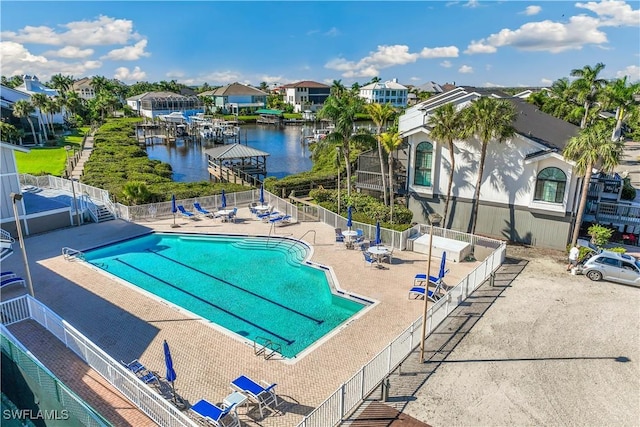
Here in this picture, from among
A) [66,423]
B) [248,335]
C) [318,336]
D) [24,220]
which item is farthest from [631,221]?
[24,220]

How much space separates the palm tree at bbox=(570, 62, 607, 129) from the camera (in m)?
39.8

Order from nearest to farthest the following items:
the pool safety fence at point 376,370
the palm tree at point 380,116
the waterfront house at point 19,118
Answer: the pool safety fence at point 376,370, the palm tree at point 380,116, the waterfront house at point 19,118

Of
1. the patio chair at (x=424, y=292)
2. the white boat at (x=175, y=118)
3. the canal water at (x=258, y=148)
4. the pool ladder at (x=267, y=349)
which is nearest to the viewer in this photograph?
the pool ladder at (x=267, y=349)

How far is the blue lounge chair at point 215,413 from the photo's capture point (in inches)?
398

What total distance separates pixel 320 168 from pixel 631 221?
27.7 metres

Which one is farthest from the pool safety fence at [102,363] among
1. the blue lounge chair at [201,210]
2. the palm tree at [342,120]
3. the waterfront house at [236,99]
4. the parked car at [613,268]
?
the waterfront house at [236,99]

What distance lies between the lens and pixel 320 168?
148 feet

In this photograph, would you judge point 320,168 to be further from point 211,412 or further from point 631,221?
point 211,412

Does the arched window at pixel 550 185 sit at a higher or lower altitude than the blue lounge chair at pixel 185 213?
higher

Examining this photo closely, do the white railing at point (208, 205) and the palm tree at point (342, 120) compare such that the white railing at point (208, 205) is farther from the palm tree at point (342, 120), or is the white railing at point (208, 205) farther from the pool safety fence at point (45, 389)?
the pool safety fence at point (45, 389)

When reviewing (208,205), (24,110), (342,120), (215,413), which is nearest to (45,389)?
(215,413)

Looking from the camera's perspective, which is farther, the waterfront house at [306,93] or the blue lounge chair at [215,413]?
the waterfront house at [306,93]

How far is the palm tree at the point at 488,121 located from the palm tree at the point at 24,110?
59.3 metres

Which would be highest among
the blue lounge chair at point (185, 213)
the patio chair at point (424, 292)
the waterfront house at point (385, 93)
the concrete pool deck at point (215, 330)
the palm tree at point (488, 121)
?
the waterfront house at point (385, 93)
